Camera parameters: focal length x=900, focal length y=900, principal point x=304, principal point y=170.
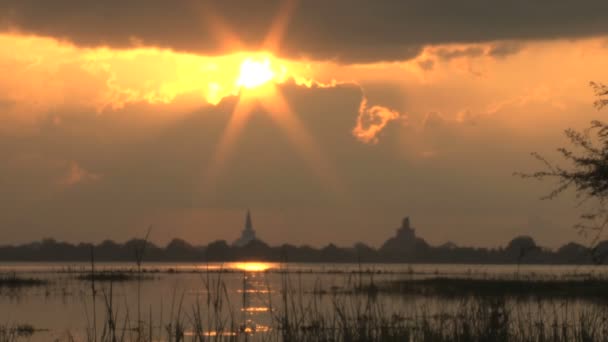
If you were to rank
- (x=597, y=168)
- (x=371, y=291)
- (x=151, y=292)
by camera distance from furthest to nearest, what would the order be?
(x=151, y=292) → (x=597, y=168) → (x=371, y=291)

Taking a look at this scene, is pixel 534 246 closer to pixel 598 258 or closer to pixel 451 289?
pixel 598 258

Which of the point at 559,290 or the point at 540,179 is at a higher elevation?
the point at 540,179

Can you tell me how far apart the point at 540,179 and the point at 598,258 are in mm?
1843

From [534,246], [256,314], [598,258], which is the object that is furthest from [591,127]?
[256,314]

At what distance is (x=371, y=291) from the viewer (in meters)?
13.2

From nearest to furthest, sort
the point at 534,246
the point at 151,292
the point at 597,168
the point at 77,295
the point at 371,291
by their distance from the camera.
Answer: the point at 534,246, the point at 371,291, the point at 597,168, the point at 77,295, the point at 151,292

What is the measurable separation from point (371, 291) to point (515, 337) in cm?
307

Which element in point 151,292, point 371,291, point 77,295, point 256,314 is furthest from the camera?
point 151,292

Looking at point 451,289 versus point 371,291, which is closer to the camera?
point 371,291

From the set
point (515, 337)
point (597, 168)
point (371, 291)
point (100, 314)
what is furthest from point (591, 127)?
point (100, 314)

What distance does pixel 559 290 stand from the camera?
55.5 m

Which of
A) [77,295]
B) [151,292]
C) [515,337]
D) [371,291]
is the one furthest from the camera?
[151,292]

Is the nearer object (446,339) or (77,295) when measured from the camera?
(446,339)

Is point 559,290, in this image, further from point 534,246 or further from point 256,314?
point 534,246
